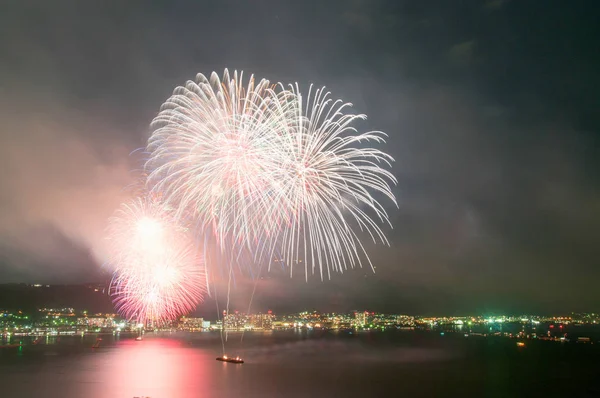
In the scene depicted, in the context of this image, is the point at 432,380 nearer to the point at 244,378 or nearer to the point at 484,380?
the point at 484,380

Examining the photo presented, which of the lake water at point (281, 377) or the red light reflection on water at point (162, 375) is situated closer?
the red light reflection on water at point (162, 375)

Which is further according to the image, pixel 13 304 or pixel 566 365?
pixel 13 304

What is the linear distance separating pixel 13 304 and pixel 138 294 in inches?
5136

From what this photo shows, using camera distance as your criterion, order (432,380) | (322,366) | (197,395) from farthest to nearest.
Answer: (322,366), (432,380), (197,395)

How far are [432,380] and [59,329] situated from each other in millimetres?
131153

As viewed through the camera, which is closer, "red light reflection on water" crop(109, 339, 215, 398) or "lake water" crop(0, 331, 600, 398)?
"red light reflection on water" crop(109, 339, 215, 398)

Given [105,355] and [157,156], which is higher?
[157,156]

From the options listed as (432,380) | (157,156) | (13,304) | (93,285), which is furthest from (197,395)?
(93,285)

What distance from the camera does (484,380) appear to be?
55.1 metres

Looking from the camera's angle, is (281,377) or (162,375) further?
(162,375)

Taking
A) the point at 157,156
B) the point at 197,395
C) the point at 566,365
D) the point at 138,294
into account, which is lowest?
the point at 566,365

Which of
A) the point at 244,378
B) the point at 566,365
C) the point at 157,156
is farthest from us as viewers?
the point at 566,365

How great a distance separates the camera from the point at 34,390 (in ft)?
130

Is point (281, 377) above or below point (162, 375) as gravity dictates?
below
